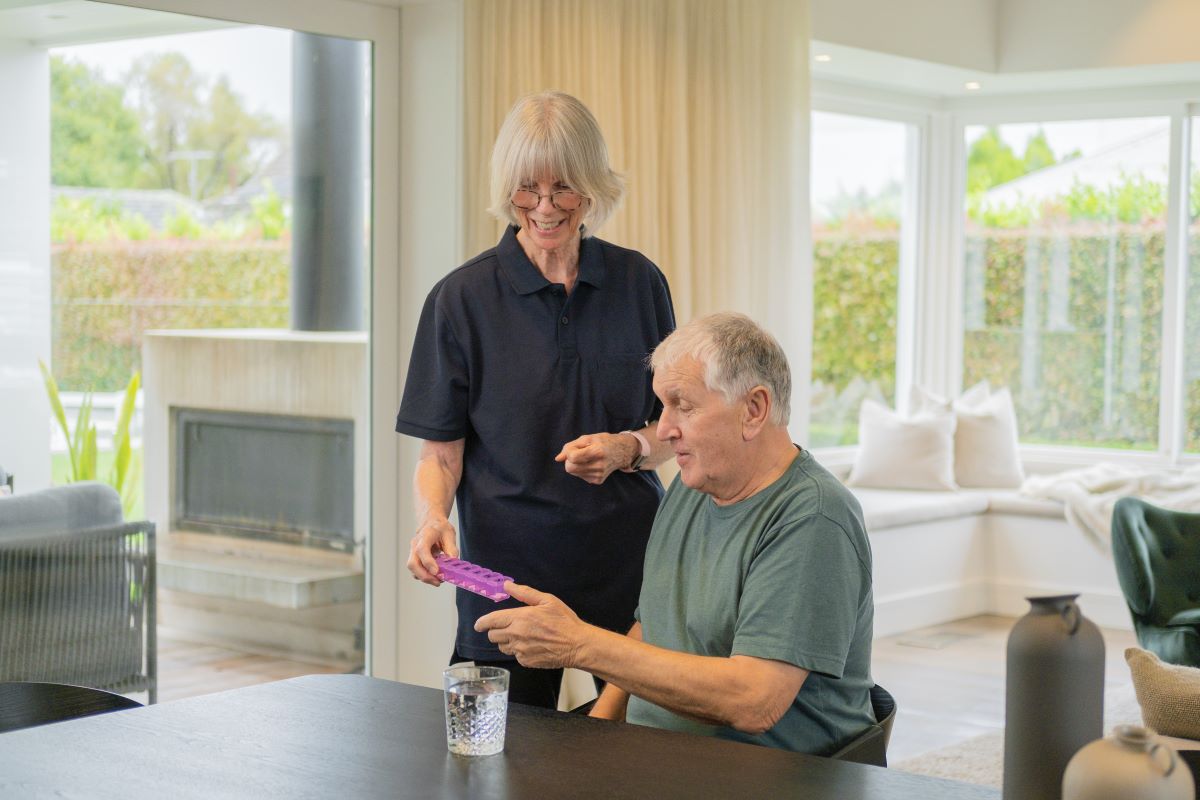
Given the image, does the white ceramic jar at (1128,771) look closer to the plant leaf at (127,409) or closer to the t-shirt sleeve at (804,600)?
the t-shirt sleeve at (804,600)

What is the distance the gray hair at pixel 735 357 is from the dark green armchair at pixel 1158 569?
2.64 m

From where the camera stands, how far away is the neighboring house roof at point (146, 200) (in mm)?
3660

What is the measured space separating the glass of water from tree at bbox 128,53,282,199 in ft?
7.76

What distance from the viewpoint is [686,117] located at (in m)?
4.88

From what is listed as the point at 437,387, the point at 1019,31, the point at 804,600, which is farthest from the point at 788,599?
the point at 1019,31

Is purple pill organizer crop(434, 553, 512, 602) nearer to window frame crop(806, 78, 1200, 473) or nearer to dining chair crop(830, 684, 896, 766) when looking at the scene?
dining chair crop(830, 684, 896, 766)

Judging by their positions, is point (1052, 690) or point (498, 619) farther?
point (498, 619)

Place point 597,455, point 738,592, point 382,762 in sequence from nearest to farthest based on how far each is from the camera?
point 382,762, point 738,592, point 597,455

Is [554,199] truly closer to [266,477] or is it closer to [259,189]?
[259,189]

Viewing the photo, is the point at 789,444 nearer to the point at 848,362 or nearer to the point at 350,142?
the point at 350,142

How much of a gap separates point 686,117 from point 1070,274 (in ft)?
9.87

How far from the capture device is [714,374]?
7.13 feet

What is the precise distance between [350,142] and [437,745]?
2.65 meters

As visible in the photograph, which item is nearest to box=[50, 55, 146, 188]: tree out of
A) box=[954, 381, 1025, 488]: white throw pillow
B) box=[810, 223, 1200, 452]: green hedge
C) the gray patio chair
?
the gray patio chair
